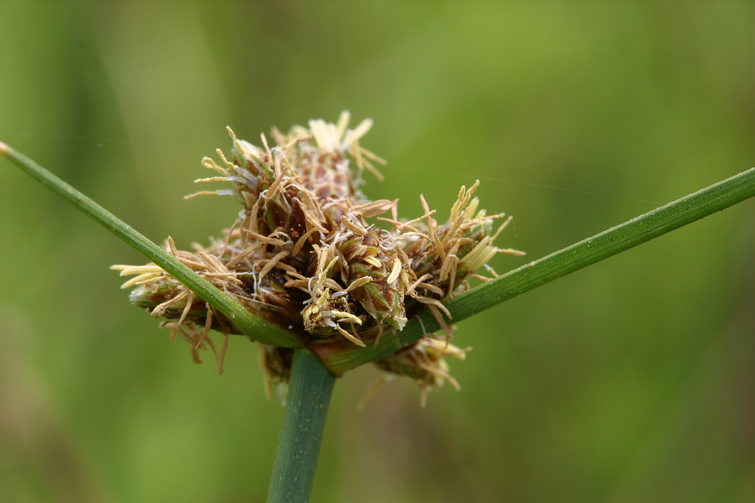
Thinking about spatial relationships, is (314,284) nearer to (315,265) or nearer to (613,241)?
(315,265)

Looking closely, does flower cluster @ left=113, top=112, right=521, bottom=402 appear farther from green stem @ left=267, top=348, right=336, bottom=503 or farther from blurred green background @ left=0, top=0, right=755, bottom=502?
blurred green background @ left=0, top=0, right=755, bottom=502

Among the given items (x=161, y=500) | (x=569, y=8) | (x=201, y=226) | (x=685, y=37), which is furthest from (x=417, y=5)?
(x=161, y=500)

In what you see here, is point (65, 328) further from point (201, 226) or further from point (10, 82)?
point (10, 82)

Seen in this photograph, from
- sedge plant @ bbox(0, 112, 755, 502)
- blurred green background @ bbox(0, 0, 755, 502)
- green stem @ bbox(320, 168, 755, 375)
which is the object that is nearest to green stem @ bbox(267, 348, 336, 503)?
sedge plant @ bbox(0, 112, 755, 502)

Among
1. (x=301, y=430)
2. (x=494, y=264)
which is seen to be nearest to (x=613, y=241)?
(x=301, y=430)

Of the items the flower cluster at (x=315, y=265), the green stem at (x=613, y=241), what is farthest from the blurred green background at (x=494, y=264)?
the green stem at (x=613, y=241)
